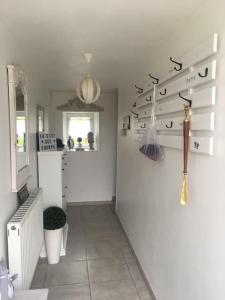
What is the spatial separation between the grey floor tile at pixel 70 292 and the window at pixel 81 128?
110 inches

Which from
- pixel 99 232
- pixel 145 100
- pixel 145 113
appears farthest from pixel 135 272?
pixel 145 100

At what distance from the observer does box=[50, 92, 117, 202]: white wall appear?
4828 millimetres

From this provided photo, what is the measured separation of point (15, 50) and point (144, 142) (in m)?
1.25

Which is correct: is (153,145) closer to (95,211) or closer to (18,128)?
(18,128)

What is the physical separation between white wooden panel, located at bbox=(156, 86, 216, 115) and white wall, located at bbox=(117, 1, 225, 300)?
0.14 feet

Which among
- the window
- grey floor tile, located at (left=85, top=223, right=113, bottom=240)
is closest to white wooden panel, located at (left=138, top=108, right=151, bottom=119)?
grey floor tile, located at (left=85, top=223, right=113, bottom=240)

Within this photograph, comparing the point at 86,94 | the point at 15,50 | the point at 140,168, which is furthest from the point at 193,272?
the point at 15,50

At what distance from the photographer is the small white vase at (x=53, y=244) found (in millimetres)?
2758

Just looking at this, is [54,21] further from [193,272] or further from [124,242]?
[124,242]

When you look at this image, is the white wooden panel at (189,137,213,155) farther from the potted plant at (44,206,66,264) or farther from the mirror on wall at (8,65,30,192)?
the potted plant at (44,206,66,264)

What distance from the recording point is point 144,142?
2070 millimetres

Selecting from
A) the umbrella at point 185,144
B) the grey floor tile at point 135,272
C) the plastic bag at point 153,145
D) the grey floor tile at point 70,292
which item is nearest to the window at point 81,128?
the grey floor tile at point 135,272

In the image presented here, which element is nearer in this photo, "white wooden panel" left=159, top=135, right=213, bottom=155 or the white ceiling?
"white wooden panel" left=159, top=135, right=213, bottom=155

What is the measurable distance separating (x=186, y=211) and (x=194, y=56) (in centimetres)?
89
